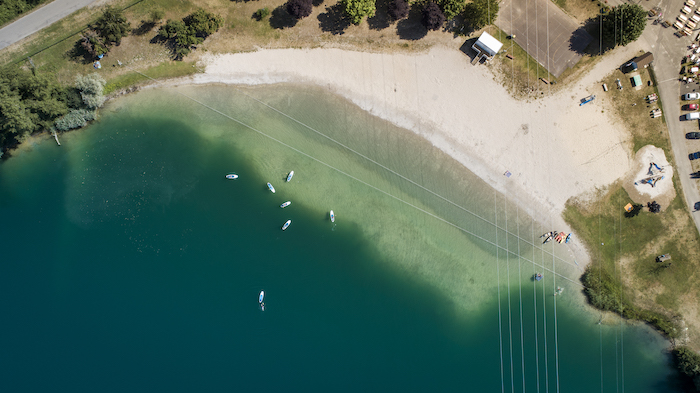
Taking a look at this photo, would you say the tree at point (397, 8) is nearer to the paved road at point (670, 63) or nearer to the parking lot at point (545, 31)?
the parking lot at point (545, 31)

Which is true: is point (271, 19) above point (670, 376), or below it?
above

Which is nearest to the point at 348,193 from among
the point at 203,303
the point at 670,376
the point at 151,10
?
the point at 203,303

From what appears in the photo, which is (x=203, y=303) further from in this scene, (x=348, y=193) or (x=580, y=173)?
(x=580, y=173)

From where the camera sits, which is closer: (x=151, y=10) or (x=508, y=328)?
(x=151, y=10)

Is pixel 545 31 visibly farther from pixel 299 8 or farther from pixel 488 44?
pixel 299 8

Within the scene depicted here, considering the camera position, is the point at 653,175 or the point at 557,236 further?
the point at 557,236

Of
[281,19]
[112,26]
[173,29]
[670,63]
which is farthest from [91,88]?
[670,63]

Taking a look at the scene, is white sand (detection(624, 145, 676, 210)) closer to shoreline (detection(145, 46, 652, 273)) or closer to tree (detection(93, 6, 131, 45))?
shoreline (detection(145, 46, 652, 273))

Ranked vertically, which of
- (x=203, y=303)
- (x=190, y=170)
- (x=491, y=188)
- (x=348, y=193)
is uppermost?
(x=190, y=170)
